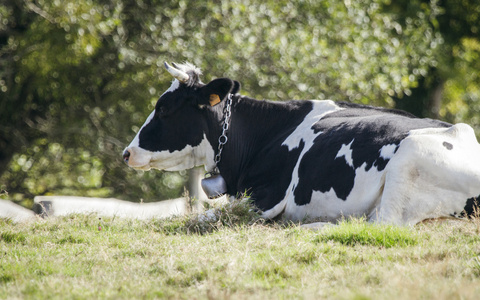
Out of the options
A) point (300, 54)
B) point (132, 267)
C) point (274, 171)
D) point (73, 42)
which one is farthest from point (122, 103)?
point (132, 267)

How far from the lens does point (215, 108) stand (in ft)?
27.3

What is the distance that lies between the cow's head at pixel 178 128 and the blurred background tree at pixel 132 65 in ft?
16.0

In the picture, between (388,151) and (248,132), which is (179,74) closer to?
(248,132)

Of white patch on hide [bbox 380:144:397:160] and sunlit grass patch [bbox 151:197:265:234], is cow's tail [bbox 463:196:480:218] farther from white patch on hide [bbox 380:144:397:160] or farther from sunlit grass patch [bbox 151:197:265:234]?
sunlit grass patch [bbox 151:197:265:234]

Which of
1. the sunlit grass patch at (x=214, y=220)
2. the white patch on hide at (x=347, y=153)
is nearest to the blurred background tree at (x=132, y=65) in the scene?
the sunlit grass patch at (x=214, y=220)

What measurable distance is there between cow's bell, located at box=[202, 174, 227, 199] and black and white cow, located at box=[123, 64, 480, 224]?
81 mm

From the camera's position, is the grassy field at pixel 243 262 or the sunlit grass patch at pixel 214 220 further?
the sunlit grass patch at pixel 214 220

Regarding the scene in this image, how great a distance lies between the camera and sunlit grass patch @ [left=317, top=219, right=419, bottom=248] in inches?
205

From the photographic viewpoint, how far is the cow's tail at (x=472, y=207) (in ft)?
19.5

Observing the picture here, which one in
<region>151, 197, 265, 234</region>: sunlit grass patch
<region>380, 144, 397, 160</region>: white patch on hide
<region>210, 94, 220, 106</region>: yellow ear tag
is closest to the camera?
<region>380, 144, 397, 160</region>: white patch on hide

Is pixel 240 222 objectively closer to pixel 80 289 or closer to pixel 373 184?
pixel 373 184

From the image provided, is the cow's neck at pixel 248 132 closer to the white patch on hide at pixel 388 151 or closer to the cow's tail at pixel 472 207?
the white patch on hide at pixel 388 151

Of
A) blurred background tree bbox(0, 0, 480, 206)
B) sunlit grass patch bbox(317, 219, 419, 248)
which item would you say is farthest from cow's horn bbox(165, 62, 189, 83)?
blurred background tree bbox(0, 0, 480, 206)

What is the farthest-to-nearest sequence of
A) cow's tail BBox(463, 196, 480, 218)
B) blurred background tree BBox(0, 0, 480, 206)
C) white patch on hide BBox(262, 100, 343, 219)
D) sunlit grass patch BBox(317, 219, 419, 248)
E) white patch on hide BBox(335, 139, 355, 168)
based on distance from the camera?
blurred background tree BBox(0, 0, 480, 206) < white patch on hide BBox(262, 100, 343, 219) < white patch on hide BBox(335, 139, 355, 168) < cow's tail BBox(463, 196, 480, 218) < sunlit grass patch BBox(317, 219, 419, 248)
